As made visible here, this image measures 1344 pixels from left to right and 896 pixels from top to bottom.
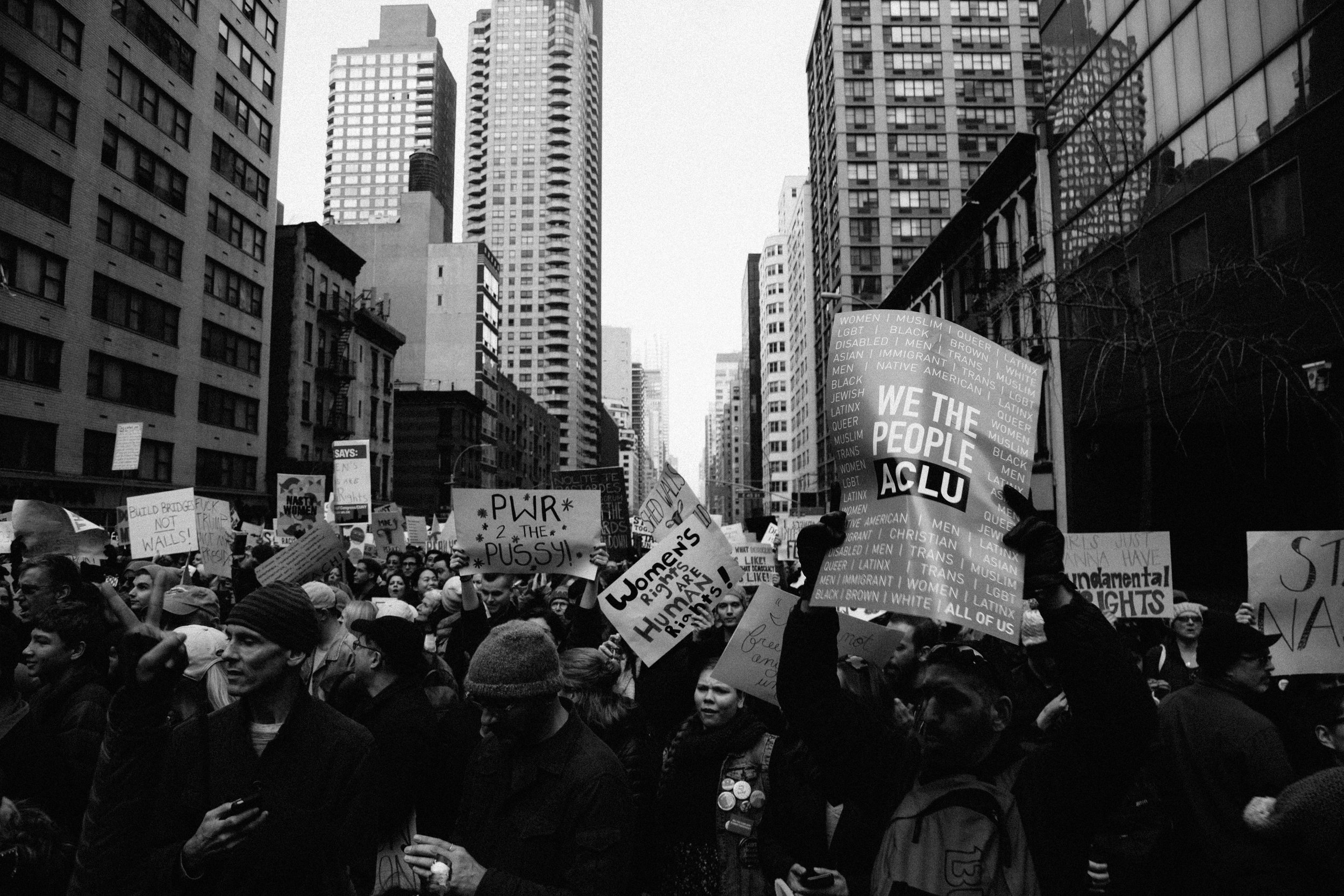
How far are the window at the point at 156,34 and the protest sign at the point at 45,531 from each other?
3315 centimetres

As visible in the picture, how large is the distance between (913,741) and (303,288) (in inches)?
2014

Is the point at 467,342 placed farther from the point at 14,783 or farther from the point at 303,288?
the point at 14,783

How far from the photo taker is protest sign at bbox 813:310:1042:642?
273 cm

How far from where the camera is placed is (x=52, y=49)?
1163 inches

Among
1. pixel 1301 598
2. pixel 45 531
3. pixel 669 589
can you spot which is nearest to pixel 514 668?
pixel 669 589

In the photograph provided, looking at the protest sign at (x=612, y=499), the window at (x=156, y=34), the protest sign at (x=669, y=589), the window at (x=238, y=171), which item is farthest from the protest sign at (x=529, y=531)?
the window at (x=238, y=171)

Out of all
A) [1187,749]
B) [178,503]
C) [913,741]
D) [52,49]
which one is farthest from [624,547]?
[52,49]

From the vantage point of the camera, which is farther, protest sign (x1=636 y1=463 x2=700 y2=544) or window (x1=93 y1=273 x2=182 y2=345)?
window (x1=93 y1=273 x2=182 y2=345)

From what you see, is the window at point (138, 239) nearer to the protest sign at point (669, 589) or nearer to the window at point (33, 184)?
the window at point (33, 184)

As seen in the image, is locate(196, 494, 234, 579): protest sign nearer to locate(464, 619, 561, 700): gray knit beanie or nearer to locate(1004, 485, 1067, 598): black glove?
locate(464, 619, 561, 700): gray knit beanie

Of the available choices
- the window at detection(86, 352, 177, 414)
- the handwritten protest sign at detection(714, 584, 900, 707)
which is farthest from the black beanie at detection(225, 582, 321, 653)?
the window at detection(86, 352, 177, 414)

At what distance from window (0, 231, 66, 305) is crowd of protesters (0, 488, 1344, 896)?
2977 cm

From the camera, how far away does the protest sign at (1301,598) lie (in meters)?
5.41

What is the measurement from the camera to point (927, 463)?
2.92 meters
